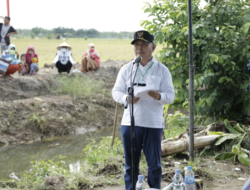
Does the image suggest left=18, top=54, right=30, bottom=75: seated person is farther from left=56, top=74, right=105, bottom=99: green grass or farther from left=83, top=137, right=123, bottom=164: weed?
left=83, top=137, right=123, bottom=164: weed

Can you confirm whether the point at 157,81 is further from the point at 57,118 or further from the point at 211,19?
the point at 57,118

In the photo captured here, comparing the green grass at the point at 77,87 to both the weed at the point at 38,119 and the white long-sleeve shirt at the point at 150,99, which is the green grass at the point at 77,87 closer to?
the weed at the point at 38,119

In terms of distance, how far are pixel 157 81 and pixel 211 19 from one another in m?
3.41

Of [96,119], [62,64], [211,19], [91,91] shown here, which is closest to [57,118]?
[96,119]

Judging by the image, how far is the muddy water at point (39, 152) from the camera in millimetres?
8434

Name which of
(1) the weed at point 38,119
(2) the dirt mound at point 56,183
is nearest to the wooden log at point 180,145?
(2) the dirt mound at point 56,183

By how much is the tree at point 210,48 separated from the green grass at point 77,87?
21.5 ft

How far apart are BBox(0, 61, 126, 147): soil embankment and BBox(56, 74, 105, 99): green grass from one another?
19 centimetres

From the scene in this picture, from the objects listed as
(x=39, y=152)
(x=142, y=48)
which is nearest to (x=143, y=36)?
(x=142, y=48)

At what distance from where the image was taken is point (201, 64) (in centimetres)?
726

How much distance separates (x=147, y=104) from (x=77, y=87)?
9798mm

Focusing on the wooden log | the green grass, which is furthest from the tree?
the green grass

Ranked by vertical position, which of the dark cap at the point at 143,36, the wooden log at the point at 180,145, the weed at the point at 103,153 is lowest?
the weed at the point at 103,153

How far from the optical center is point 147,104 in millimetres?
4031
